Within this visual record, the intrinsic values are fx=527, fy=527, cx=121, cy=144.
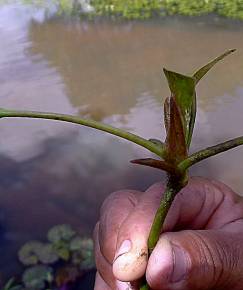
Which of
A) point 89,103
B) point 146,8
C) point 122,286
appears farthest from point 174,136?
point 146,8

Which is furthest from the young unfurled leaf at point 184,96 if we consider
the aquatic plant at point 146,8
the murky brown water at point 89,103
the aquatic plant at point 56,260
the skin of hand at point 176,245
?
the aquatic plant at point 146,8

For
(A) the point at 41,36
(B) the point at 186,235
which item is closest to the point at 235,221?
(B) the point at 186,235

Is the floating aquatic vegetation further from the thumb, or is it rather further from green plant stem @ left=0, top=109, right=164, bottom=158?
green plant stem @ left=0, top=109, right=164, bottom=158

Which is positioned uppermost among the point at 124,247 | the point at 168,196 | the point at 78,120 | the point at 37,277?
the point at 78,120

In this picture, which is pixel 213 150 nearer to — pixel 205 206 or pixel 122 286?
pixel 122 286

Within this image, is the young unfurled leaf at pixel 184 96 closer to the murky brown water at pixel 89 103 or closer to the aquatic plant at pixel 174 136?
the aquatic plant at pixel 174 136

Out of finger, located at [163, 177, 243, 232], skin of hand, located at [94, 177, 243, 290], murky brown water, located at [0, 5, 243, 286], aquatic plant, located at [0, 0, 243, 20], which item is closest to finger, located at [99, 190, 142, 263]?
skin of hand, located at [94, 177, 243, 290]
